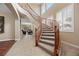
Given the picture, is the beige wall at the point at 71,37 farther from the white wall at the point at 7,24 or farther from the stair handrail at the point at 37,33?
the white wall at the point at 7,24

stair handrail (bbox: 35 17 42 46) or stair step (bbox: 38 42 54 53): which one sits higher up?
stair handrail (bbox: 35 17 42 46)

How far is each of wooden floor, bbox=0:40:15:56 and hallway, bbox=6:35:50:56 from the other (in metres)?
0.07

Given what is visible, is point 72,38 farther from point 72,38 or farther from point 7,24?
point 7,24

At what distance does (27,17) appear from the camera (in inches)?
→ 79.0

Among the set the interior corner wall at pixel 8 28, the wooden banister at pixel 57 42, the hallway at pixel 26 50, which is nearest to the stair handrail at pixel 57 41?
the wooden banister at pixel 57 42

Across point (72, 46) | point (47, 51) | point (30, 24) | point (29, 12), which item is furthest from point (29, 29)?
point (72, 46)

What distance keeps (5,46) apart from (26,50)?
0.35 m

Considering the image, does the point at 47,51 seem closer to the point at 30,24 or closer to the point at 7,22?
the point at 30,24

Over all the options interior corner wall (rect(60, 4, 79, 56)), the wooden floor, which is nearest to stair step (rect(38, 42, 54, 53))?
interior corner wall (rect(60, 4, 79, 56))

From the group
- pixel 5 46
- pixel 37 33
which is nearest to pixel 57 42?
pixel 37 33

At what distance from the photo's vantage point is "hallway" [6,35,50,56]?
6.51 feet

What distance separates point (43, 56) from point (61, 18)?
68 cm

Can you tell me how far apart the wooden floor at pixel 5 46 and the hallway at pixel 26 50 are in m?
0.07

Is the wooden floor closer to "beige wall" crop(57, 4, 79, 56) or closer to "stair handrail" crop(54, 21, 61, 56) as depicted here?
"stair handrail" crop(54, 21, 61, 56)
